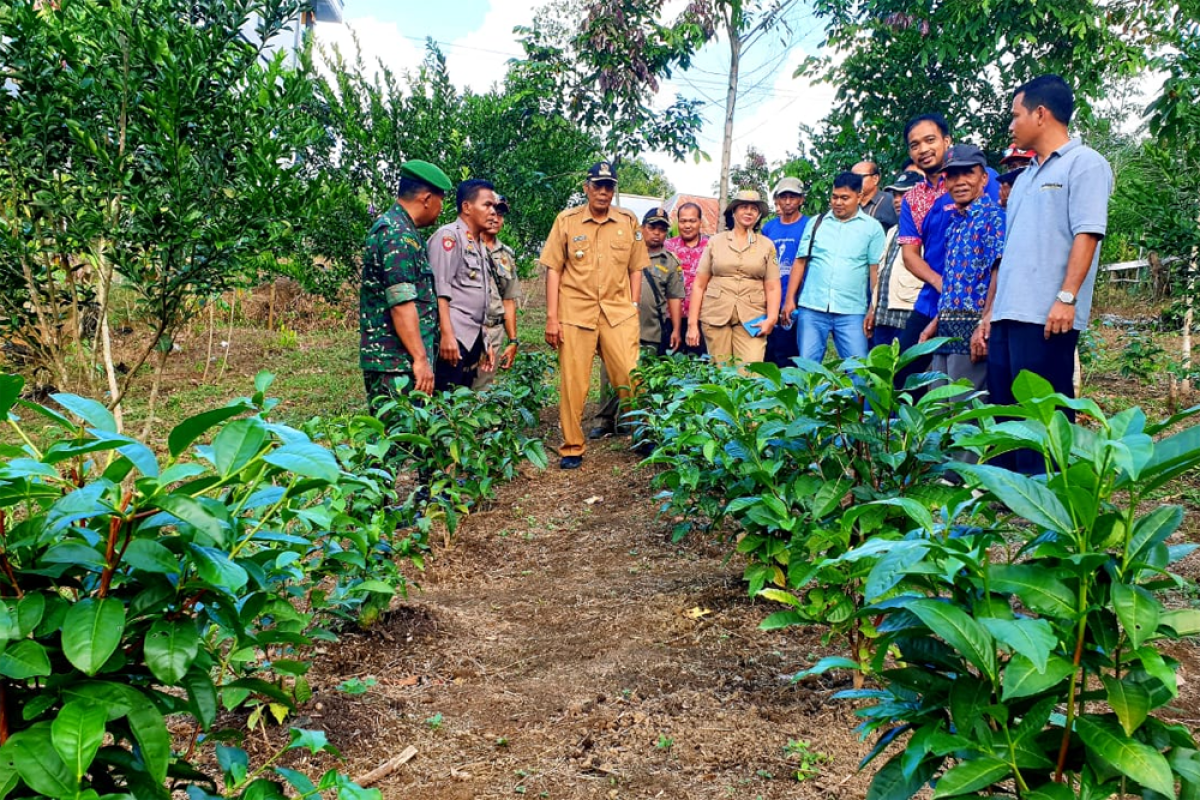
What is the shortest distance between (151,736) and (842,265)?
15.3 feet

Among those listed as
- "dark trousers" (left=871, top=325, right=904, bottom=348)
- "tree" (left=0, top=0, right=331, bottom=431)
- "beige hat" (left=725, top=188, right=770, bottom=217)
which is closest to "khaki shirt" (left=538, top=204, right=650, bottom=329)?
"beige hat" (left=725, top=188, right=770, bottom=217)

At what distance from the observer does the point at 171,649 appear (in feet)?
3.18

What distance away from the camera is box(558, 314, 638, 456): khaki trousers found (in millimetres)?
5215

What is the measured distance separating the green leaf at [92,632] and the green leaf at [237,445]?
7.4 inches

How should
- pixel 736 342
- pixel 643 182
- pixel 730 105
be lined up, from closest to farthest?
pixel 736 342 < pixel 730 105 < pixel 643 182

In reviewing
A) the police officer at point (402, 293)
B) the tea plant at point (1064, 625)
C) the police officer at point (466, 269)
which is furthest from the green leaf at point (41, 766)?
the police officer at point (466, 269)

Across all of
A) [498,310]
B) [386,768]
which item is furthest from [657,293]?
[386,768]

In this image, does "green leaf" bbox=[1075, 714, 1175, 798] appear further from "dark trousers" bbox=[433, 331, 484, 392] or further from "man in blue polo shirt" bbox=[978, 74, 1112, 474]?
"dark trousers" bbox=[433, 331, 484, 392]

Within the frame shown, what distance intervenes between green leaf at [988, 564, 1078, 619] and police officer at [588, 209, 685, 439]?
17.4ft

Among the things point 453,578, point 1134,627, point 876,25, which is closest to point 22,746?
point 1134,627

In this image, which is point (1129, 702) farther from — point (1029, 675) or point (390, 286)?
point (390, 286)

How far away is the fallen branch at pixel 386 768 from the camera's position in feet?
6.24

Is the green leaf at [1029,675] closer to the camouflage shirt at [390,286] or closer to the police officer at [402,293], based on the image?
the police officer at [402,293]

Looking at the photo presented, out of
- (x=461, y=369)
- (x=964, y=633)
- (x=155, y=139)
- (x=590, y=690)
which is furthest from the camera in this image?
(x=461, y=369)
